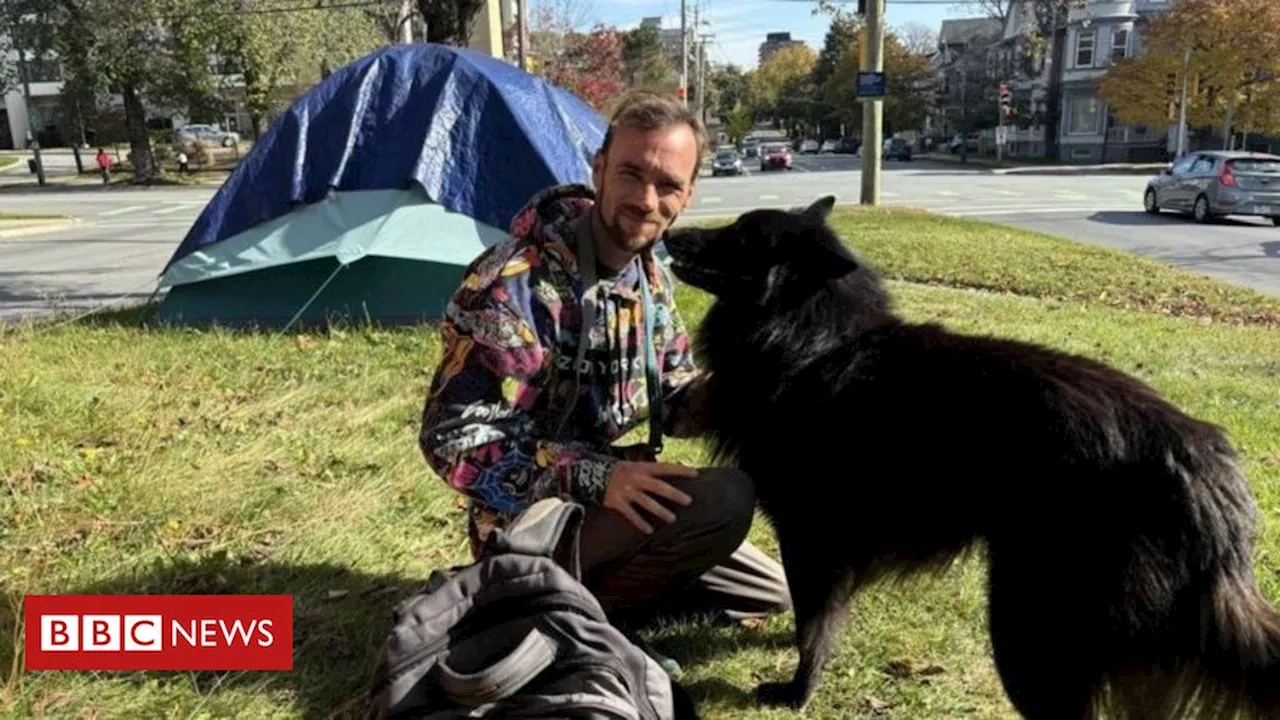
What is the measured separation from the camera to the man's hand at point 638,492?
2.25 meters

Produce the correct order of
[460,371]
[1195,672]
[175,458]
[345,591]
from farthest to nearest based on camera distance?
[175,458] → [345,591] → [460,371] → [1195,672]

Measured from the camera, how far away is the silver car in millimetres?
16047

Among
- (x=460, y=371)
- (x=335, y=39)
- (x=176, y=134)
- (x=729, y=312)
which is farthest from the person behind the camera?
(x=176, y=134)

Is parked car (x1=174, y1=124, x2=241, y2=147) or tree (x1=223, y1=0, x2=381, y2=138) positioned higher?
tree (x1=223, y1=0, x2=381, y2=138)

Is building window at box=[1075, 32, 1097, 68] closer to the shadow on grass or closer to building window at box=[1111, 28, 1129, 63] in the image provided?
building window at box=[1111, 28, 1129, 63]

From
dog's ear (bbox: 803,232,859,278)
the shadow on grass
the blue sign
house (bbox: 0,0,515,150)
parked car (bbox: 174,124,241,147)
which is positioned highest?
house (bbox: 0,0,515,150)

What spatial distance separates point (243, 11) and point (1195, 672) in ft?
102

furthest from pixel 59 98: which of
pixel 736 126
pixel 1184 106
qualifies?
pixel 736 126

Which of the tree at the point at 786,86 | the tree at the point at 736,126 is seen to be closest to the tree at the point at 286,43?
the tree at the point at 736,126

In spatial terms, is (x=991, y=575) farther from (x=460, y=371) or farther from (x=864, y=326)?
(x=460, y=371)

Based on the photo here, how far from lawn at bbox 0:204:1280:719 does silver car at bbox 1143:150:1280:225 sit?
1101 cm

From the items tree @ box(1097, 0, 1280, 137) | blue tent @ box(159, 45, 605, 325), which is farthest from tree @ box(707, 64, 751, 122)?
blue tent @ box(159, 45, 605, 325)

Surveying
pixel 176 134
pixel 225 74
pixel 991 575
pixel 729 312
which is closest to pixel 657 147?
pixel 729 312

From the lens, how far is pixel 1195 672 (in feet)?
6.25
